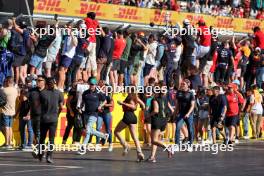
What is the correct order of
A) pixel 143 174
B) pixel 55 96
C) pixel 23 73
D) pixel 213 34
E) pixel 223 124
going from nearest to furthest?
pixel 143 174 → pixel 55 96 → pixel 23 73 → pixel 223 124 → pixel 213 34

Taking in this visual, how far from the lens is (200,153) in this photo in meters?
23.5

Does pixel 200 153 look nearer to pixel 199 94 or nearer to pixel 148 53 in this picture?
pixel 199 94

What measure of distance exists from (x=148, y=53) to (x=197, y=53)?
8.13ft

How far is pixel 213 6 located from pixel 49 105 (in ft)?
63.8

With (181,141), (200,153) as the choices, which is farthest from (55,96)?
(181,141)

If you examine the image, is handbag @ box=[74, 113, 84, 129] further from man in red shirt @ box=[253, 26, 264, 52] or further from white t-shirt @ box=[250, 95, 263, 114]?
man in red shirt @ box=[253, 26, 264, 52]

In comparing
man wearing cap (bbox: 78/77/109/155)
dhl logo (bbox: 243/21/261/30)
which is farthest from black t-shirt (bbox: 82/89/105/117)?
dhl logo (bbox: 243/21/261/30)

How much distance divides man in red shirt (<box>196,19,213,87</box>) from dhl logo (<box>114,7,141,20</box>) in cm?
354

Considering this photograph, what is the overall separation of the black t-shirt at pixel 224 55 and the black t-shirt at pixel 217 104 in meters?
4.55

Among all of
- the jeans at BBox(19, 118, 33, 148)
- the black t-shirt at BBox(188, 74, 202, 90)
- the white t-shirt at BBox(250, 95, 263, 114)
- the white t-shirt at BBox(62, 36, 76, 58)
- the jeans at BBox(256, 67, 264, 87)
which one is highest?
the white t-shirt at BBox(62, 36, 76, 58)

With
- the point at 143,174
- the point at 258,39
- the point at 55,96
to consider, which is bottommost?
the point at 143,174

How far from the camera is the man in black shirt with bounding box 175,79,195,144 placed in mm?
24578

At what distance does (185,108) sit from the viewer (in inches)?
975

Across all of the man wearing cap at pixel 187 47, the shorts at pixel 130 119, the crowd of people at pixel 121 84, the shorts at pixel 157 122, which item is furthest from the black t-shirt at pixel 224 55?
the shorts at pixel 157 122
